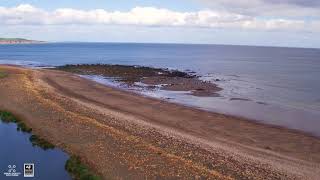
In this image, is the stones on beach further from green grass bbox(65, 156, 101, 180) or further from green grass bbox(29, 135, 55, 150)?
green grass bbox(65, 156, 101, 180)

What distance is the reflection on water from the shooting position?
20.8m

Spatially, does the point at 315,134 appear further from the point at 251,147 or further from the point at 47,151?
the point at 47,151

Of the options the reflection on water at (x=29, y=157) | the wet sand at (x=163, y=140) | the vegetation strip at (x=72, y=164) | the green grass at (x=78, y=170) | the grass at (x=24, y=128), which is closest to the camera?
the green grass at (x=78, y=170)

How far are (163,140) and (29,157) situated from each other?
8.30 m

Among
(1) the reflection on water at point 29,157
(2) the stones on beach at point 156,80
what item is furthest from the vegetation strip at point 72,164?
(2) the stones on beach at point 156,80

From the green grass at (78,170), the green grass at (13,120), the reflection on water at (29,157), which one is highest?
the green grass at (13,120)

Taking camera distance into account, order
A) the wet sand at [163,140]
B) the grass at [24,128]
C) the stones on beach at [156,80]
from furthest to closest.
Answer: the stones on beach at [156,80] < the grass at [24,128] < the wet sand at [163,140]

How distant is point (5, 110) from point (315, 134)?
25227 mm

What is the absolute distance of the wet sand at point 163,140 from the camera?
21.6m

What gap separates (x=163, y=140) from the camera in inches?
1077

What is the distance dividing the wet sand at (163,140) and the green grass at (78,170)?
0.57m

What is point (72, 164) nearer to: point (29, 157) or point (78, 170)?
point (78, 170)

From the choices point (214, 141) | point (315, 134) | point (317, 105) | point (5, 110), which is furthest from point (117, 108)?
point (317, 105)

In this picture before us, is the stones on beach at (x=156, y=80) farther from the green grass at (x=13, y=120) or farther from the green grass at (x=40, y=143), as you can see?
the green grass at (x=40, y=143)
